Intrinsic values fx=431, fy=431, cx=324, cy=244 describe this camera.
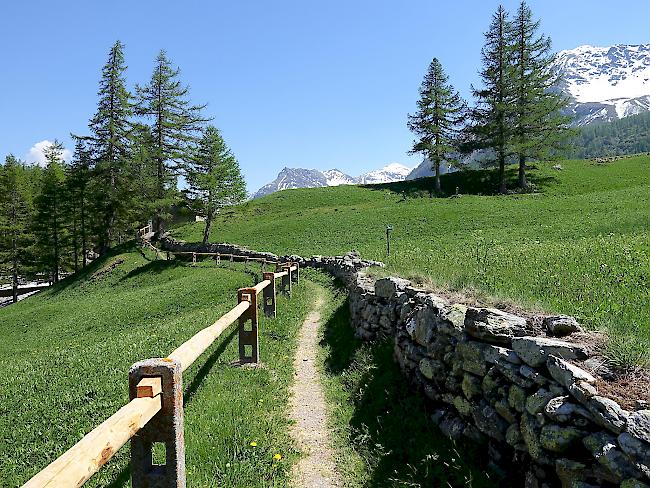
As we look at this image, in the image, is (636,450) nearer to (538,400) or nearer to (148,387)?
(538,400)

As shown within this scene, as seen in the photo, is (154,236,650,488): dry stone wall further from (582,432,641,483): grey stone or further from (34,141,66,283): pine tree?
(34,141,66,283): pine tree

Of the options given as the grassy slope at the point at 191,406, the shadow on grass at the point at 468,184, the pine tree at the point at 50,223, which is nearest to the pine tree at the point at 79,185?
the pine tree at the point at 50,223

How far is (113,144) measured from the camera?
42.8 m

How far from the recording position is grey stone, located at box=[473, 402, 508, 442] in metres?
4.32

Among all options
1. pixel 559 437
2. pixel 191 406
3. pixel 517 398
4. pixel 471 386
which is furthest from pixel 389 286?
pixel 559 437

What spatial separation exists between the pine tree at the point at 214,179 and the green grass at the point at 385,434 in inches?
1123

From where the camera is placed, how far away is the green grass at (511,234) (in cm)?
620

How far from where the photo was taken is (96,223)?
48188mm

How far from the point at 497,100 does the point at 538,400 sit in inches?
1911

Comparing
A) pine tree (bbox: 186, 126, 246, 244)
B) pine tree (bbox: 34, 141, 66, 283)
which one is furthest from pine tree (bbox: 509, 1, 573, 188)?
pine tree (bbox: 34, 141, 66, 283)

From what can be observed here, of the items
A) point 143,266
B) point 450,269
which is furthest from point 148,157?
point 450,269

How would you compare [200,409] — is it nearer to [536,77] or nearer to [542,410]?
[542,410]

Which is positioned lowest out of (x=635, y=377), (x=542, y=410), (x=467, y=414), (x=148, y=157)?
(x=467, y=414)

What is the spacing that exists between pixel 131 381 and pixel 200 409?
2.95 m
